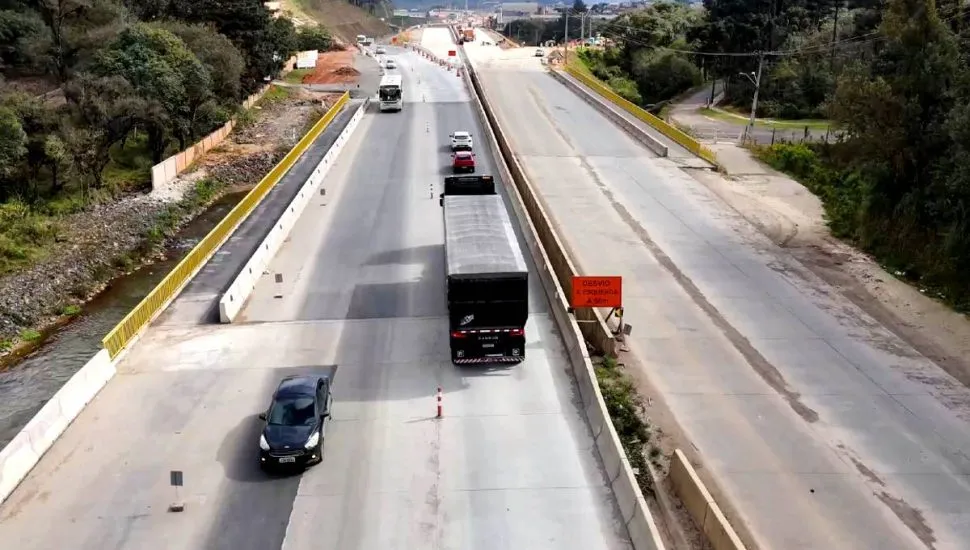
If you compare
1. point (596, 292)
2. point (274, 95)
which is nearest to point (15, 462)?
point (596, 292)

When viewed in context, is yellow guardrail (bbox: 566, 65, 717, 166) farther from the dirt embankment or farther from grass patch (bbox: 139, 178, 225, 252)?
grass patch (bbox: 139, 178, 225, 252)

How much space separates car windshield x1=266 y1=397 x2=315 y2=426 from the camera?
17.4m

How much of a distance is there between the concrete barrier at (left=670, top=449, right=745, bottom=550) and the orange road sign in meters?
6.55

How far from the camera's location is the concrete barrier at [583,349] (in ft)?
48.7

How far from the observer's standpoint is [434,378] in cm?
2133

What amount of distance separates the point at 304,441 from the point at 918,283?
83.1 ft

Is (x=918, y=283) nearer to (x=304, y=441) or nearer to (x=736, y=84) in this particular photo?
(x=304, y=441)

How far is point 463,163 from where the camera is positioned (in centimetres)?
4525

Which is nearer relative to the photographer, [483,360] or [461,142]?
[483,360]

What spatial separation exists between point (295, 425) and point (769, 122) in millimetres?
61952

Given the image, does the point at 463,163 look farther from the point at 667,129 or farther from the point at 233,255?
the point at 667,129

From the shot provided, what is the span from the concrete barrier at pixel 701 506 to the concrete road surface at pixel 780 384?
48.0 inches

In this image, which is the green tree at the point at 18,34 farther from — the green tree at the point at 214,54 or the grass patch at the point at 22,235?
the grass patch at the point at 22,235

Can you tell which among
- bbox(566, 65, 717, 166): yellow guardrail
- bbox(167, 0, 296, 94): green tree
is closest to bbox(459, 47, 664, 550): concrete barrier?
bbox(566, 65, 717, 166): yellow guardrail
